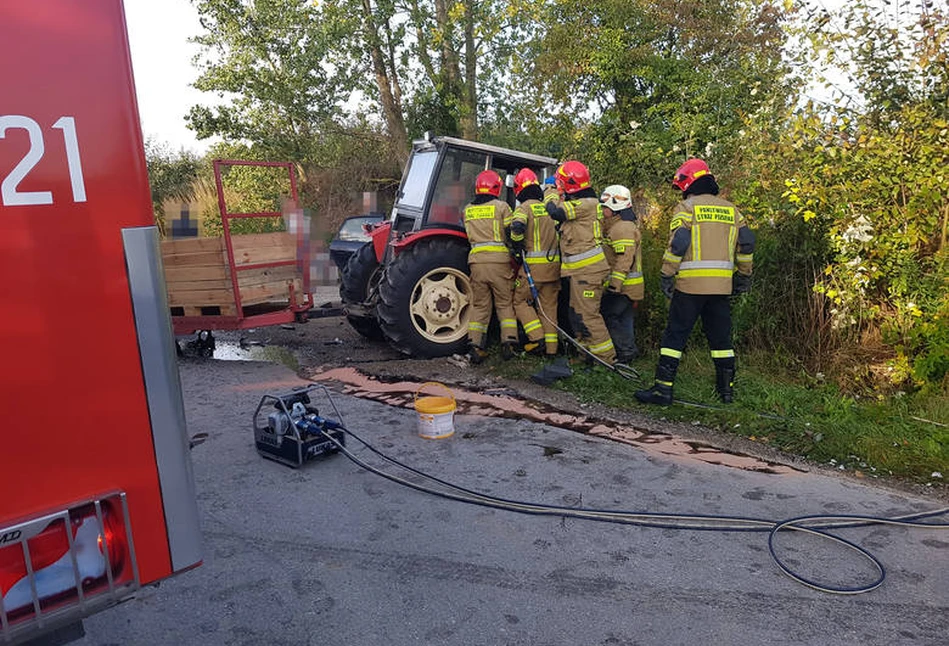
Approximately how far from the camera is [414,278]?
677 cm

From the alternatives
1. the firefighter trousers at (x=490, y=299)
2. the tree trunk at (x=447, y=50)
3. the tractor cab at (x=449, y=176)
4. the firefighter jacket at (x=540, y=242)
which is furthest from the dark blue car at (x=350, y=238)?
the firefighter jacket at (x=540, y=242)

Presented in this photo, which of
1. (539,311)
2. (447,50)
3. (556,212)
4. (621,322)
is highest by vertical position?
(447,50)

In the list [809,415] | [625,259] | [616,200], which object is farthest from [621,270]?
[809,415]

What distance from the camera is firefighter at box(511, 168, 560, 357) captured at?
22.0ft

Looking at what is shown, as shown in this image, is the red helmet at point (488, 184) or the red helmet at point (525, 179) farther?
the red helmet at point (525, 179)

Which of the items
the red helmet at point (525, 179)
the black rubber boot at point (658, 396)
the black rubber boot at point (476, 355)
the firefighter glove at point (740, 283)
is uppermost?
the red helmet at point (525, 179)

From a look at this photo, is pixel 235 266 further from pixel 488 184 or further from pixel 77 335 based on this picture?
pixel 77 335

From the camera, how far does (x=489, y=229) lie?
6.59m

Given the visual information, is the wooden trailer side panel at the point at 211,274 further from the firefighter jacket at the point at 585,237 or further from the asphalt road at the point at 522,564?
the firefighter jacket at the point at 585,237

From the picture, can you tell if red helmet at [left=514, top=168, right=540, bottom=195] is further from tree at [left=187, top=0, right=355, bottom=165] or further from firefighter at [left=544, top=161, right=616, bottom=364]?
tree at [left=187, top=0, right=355, bottom=165]

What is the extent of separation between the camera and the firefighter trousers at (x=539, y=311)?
6.87 metres

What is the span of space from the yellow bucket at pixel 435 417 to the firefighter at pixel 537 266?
2264 millimetres

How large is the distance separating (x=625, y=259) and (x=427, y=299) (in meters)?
2.15

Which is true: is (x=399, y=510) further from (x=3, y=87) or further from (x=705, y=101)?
(x=705, y=101)
